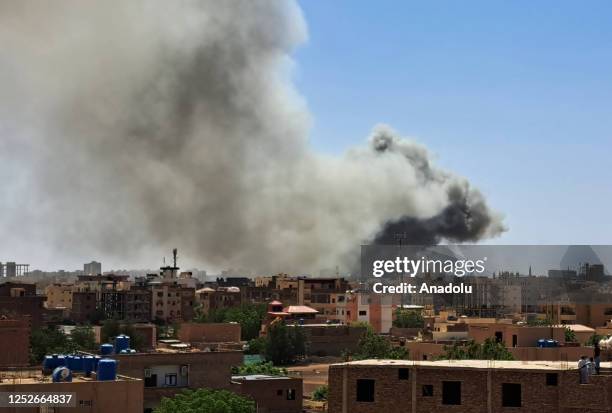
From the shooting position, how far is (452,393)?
17.5 m

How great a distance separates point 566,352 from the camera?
30.6 meters

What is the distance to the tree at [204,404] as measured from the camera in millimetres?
23938

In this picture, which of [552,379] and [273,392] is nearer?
[552,379]

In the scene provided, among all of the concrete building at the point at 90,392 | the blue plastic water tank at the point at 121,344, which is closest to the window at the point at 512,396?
the concrete building at the point at 90,392

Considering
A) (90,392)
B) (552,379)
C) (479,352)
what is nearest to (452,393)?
(552,379)

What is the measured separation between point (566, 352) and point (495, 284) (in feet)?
185

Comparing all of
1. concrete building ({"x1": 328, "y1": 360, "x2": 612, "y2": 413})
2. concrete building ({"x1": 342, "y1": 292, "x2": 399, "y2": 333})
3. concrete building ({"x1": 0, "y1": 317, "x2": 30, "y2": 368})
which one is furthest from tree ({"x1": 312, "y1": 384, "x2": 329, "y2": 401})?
concrete building ({"x1": 342, "y1": 292, "x2": 399, "y2": 333})

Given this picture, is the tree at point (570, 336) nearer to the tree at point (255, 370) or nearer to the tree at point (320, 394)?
the tree at point (320, 394)

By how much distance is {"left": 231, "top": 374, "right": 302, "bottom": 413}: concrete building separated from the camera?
32.9 metres

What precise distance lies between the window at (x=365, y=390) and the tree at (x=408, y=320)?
4845 centimetres

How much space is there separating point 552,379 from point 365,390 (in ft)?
10.9

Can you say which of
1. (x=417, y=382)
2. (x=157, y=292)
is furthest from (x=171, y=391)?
(x=157, y=292)

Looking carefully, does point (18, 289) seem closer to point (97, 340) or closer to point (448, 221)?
point (97, 340)

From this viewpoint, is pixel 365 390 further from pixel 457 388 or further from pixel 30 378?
pixel 30 378
